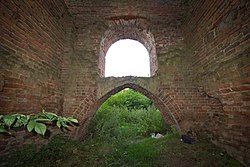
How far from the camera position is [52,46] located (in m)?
3.60

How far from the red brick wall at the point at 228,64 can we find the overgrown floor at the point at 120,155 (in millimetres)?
467

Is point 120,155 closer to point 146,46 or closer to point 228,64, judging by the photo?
point 228,64

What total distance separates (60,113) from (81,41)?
2.49m

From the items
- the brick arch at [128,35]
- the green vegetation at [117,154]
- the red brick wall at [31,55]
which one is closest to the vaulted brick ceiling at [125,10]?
the brick arch at [128,35]

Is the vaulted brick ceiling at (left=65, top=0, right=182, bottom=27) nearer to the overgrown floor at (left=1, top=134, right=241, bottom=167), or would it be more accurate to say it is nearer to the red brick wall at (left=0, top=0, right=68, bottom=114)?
the red brick wall at (left=0, top=0, right=68, bottom=114)

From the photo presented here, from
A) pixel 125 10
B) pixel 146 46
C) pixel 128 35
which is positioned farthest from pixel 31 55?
pixel 146 46

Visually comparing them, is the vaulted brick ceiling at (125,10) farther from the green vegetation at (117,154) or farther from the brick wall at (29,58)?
the green vegetation at (117,154)

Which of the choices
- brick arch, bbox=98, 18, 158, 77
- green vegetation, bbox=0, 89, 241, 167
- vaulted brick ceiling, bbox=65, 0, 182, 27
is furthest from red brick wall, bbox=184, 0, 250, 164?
brick arch, bbox=98, 18, 158, 77

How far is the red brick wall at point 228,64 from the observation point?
7.64ft

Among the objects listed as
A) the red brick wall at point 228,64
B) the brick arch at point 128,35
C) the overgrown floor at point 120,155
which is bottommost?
the overgrown floor at point 120,155

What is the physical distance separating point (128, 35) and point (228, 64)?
12.5 ft

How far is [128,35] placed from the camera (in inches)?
215

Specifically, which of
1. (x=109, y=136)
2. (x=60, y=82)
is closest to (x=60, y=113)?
(x=60, y=82)

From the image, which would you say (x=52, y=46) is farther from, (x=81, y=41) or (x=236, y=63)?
(x=236, y=63)
